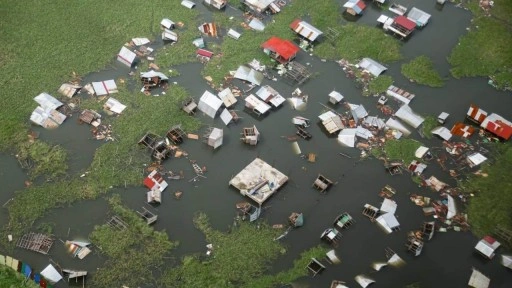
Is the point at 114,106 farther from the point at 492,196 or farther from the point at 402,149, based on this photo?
the point at 492,196

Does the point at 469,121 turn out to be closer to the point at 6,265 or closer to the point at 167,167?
the point at 167,167

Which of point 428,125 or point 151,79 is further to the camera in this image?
point 151,79

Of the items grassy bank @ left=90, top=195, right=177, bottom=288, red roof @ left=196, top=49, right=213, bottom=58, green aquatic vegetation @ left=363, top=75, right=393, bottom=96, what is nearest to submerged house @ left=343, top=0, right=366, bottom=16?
green aquatic vegetation @ left=363, top=75, right=393, bottom=96

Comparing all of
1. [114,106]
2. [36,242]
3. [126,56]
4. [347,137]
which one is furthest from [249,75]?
[36,242]

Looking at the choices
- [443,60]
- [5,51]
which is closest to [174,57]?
[5,51]

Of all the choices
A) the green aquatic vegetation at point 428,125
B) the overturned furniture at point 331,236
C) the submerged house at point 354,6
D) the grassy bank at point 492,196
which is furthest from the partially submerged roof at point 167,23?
the grassy bank at point 492,196
